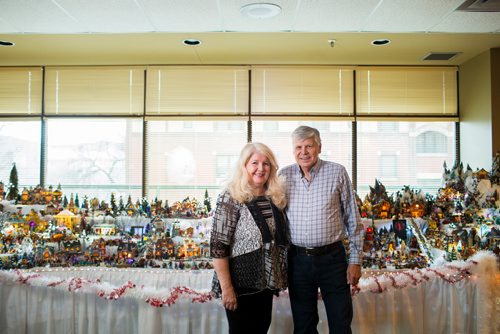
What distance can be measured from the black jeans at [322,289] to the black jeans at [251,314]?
26 centimetres

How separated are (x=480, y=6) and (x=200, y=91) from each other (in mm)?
3366

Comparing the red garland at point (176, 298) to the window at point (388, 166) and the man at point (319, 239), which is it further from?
the window at point (388, 166)

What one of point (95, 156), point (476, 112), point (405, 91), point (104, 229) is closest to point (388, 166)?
point (405, 91)

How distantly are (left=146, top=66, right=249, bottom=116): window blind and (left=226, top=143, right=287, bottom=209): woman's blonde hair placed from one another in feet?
11.9

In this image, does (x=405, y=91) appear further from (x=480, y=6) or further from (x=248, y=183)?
(x=248, y=183)

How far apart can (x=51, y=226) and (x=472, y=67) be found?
200 inches

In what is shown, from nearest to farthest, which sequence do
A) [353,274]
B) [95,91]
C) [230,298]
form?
[230,298] < [353,274] < [95,91]

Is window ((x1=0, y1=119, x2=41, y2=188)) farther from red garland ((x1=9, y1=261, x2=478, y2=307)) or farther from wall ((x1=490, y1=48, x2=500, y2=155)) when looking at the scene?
wall ((x1=490, y1=48, x2=500, y2=155))

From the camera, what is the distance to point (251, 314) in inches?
79.0

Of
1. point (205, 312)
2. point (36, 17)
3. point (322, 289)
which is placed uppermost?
point (36, 17)

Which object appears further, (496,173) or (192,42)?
(192,42)

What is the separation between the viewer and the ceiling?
11.3ft

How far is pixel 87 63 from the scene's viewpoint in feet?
18.5

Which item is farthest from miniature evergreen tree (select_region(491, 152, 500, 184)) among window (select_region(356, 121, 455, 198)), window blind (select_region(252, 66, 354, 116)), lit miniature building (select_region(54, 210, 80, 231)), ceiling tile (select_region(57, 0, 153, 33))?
lit miniature building (select_region(54, 210, 80, 231))
